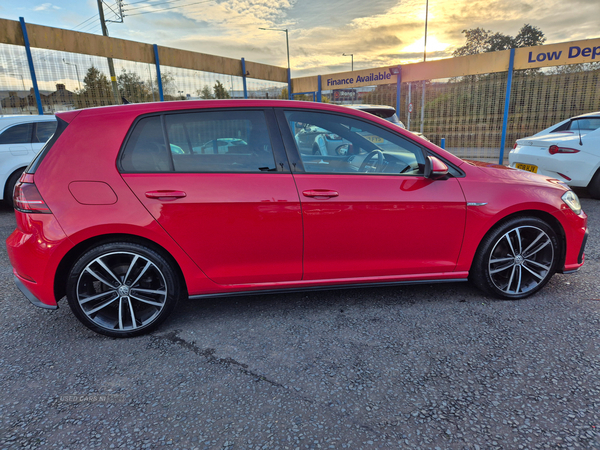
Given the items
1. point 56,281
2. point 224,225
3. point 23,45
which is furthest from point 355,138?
point 23,45

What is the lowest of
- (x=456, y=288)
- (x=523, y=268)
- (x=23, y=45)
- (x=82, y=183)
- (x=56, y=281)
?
(x=456, y=288)

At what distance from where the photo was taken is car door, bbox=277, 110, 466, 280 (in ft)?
8.99

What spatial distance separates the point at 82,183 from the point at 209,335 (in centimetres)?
135

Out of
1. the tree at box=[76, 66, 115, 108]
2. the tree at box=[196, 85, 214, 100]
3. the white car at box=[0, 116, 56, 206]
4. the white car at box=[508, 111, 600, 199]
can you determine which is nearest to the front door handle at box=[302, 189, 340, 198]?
the white car at box=[508, 111, 600, 199]

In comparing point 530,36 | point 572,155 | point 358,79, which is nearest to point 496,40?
point 530,36

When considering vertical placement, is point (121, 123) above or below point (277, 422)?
above

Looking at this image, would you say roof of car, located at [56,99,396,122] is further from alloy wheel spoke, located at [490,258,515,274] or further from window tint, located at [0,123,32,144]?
window tint, located at [0,123,32,144]

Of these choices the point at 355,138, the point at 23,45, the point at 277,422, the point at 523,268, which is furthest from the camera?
the point at 23,45

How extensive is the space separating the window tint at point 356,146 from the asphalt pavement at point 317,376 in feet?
3.74

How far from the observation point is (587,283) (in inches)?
136

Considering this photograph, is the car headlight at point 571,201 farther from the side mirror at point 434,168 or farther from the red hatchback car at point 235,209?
the side mirror at point 434,168

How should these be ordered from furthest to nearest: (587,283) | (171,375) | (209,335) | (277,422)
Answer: (587,283), (209,335), (171,375), (277,422)

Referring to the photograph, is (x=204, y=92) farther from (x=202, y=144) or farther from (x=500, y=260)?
(x=500, y=260)

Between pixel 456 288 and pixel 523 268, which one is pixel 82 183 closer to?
pixel 456 288
